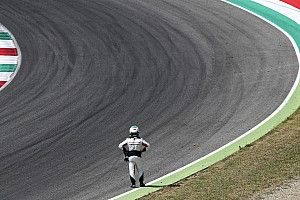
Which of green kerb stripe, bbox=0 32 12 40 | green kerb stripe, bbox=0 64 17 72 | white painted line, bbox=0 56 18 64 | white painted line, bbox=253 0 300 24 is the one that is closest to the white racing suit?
green kerb stripe, bbox=0 64 17 72

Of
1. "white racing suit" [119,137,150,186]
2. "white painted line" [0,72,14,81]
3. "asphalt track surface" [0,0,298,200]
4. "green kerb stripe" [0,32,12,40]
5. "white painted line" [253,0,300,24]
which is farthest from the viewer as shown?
"white painted line" [253,0,300,24]

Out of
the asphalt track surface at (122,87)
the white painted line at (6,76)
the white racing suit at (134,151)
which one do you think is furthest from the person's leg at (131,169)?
the white painted line at (6,76)

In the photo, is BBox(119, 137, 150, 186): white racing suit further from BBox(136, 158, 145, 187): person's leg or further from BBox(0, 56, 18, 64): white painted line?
BBox(0, 56, 18, 64): white painted line

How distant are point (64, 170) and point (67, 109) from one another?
3203 mm

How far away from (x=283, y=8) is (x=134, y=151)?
41.1ft

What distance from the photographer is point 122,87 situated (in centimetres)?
2169

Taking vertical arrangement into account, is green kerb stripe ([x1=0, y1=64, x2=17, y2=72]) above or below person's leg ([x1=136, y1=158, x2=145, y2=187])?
above

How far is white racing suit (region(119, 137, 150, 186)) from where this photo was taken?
16078 millimetres

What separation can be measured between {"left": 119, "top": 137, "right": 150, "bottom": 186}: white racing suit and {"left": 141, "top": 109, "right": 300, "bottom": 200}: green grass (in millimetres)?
562

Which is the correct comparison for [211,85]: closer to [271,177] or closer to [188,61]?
[188,61]

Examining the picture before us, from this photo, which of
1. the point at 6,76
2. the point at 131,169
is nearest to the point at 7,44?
the point at 6,76

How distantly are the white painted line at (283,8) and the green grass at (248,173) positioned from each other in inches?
342

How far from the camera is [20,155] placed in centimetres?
1816

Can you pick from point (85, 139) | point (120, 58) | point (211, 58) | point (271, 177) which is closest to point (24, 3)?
point (120, 58)
